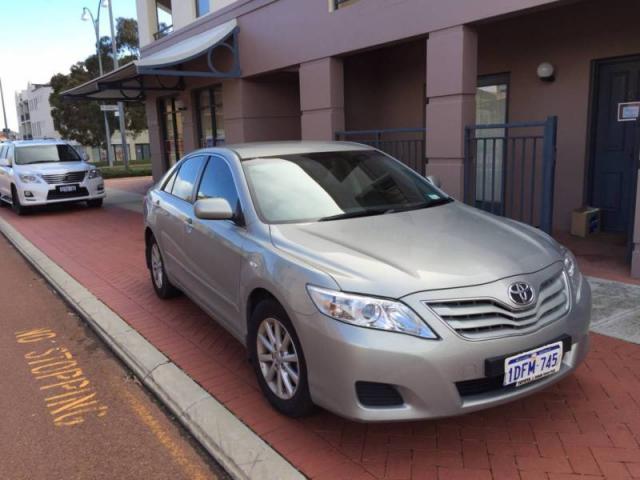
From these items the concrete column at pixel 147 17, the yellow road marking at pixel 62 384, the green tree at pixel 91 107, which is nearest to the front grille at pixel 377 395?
the yellow road marking at pixel 62 384

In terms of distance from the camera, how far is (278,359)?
3387 millimetres

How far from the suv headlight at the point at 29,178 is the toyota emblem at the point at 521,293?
1304 centimetres

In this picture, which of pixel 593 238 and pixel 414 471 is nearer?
pixel 414 471

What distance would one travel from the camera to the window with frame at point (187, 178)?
16.4ft

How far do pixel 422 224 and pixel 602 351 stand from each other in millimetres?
1808

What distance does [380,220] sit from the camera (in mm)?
3752

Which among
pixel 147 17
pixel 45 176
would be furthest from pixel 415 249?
pixel 147 17

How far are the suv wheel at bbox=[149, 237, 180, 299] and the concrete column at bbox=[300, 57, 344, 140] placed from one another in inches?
179

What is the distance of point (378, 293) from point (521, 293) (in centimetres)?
76

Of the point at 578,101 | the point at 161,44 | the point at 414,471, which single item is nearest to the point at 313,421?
the point at 414,471

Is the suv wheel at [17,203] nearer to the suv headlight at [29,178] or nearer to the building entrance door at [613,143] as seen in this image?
the suv headlight at [29,178]

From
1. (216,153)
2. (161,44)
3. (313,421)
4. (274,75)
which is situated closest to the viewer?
(313,421)

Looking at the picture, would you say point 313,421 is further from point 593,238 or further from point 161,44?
point 161,44

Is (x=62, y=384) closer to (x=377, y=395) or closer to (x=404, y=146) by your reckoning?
(x=377, y=395)
